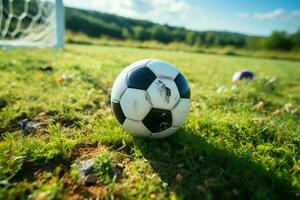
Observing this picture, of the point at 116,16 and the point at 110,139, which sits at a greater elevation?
the point at 116,16

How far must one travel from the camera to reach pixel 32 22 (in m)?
9.24

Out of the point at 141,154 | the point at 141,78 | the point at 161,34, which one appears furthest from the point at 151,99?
the point at 161,34

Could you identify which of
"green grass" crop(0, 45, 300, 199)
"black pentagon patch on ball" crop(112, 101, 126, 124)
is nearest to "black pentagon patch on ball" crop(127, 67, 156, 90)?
"black pentagon patch on ball" crop(112, 101, 126, 124)

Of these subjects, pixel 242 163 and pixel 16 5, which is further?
pixel 16 5

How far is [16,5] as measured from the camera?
8.53 m

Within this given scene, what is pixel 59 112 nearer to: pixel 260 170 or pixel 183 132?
pixel 183 132

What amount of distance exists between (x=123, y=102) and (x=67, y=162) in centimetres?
73

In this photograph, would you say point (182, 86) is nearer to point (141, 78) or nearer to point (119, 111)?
point (141, 78)

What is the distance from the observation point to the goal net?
26.4 ft

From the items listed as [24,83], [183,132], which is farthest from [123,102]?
[24,83]

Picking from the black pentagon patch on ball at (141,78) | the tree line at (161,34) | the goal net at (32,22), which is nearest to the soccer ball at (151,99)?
the black pentagon patch on ball at (141,78)

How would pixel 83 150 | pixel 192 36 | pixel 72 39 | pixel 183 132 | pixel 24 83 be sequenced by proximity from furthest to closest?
pixel 192 36 → pixel 72 39 → pixel 24 83 → pixel 183 132 → pixel 83 150

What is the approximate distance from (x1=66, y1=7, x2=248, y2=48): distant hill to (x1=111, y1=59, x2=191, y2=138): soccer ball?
3834 centimetres

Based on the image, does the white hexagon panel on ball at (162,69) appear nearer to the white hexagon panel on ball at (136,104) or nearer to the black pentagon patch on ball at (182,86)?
the black pentagon patch on ball at (182,86)
